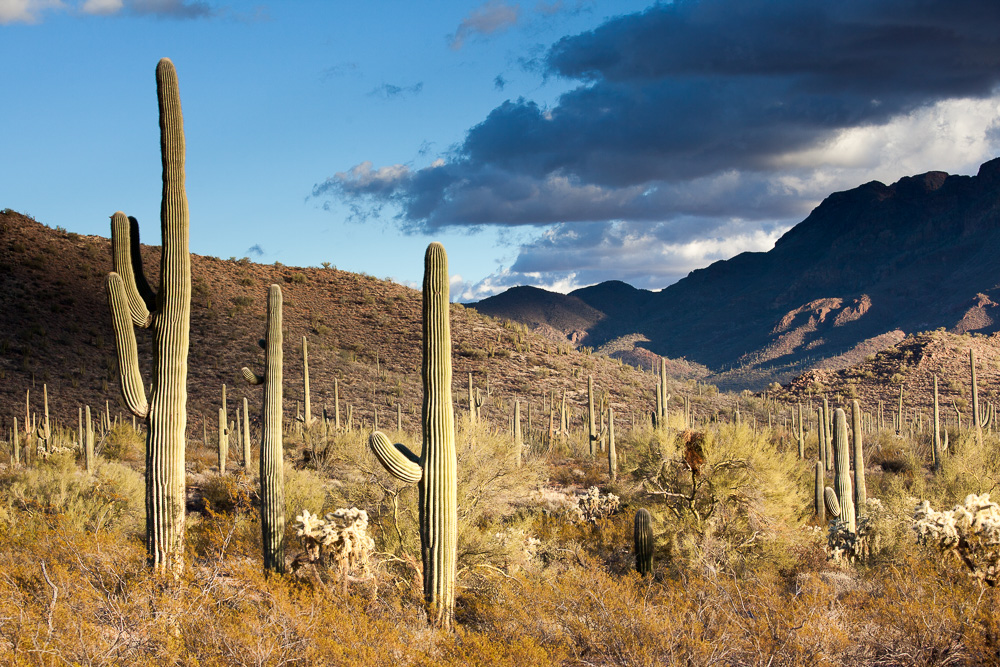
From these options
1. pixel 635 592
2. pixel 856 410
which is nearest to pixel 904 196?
pixel 856 410

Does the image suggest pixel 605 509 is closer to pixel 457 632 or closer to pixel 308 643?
pixel 457 632

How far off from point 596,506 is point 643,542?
185 inches

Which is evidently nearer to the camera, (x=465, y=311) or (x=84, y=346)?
(x=84, y=346)

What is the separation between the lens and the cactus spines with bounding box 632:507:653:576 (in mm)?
12328

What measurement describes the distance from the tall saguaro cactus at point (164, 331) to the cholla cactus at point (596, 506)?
9.55m

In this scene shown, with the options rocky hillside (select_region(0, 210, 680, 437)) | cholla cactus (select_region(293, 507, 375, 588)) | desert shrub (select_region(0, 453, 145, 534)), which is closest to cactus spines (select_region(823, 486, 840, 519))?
cholla cactus (select_region(293, 507, 375, 588))

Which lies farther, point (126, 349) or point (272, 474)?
point (272, 474)

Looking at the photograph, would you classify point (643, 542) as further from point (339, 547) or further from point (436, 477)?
point (339, 547)

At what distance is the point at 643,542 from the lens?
12445 millimetres

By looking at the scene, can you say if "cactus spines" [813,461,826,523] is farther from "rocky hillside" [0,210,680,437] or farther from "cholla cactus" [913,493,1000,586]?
"rocky hillside" [0,210,680,437]

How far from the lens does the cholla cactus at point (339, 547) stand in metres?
9.71

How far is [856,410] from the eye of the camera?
1703 cm

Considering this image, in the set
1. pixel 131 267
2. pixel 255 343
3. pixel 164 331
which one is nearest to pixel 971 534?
pixel 164 331

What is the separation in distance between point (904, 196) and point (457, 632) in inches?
6161
